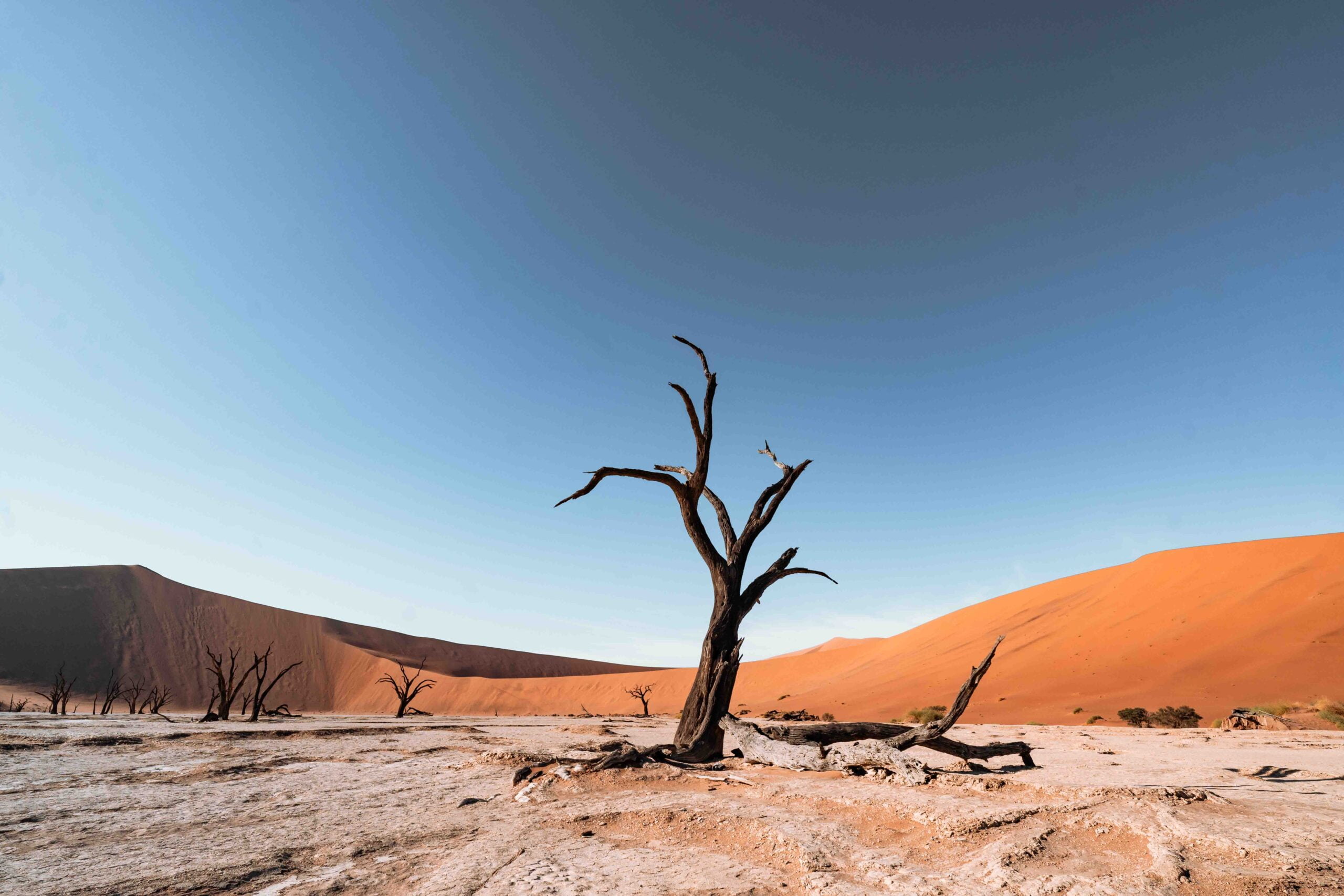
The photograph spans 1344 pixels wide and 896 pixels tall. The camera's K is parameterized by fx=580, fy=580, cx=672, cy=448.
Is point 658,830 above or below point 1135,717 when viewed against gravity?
above

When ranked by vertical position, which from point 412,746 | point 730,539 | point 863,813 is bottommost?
point 412,746

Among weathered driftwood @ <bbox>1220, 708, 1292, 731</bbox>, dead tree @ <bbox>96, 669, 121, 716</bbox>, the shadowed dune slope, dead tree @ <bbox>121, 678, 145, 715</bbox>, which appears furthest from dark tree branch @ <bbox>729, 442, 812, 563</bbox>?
the shadowed dune slope

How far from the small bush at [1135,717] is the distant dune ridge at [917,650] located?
1922 millimetres

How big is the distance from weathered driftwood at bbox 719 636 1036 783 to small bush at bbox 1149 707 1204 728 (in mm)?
14474

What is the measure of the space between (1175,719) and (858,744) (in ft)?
55.3

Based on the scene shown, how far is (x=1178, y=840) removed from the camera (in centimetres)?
360

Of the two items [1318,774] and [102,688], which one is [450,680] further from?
[1318,774]

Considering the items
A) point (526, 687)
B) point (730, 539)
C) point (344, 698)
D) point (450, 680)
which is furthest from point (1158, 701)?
point (344, 698)

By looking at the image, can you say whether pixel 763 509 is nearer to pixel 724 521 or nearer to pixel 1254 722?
pixel 724 521

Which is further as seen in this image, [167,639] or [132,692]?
[167,639]

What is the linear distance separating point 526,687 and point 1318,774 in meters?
57.6

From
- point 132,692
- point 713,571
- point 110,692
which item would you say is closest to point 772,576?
point 713,571

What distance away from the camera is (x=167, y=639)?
56000 mm

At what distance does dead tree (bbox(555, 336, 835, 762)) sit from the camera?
296 inches
